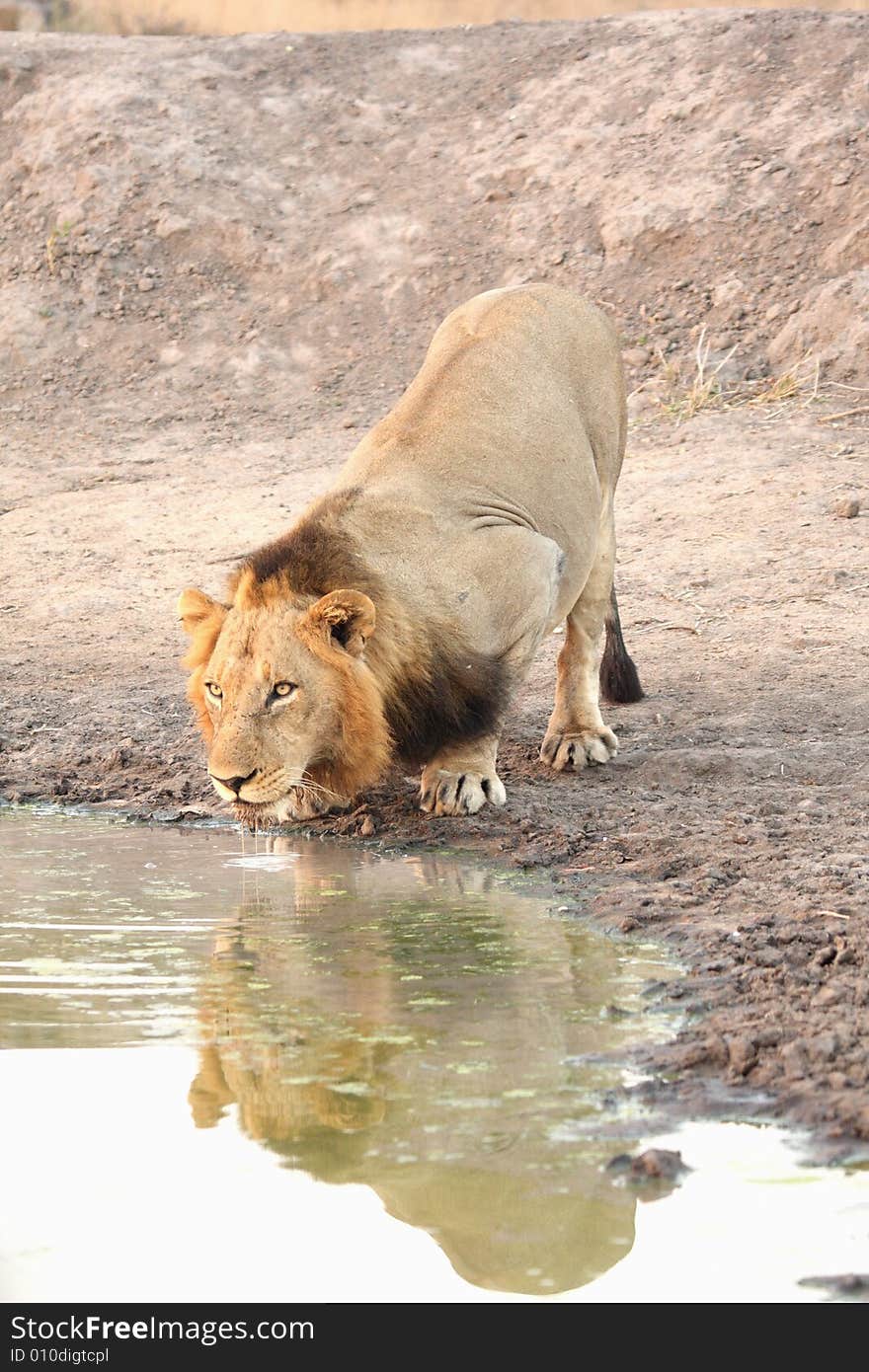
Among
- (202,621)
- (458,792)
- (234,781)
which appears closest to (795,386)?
(458,792)

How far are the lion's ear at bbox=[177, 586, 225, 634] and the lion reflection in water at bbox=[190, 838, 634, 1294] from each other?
950 millimetres

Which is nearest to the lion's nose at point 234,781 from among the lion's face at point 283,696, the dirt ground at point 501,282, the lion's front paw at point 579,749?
the lion's face at point 283,696

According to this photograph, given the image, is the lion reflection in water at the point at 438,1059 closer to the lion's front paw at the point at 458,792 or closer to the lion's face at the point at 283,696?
the lion's face at the point at 283,696

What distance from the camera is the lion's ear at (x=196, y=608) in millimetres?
5793

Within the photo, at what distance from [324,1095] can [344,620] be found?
2.34 metres

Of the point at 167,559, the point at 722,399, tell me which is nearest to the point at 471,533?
the point at 167,559

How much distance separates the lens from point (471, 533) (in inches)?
247

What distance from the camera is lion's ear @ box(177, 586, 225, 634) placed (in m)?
5.79

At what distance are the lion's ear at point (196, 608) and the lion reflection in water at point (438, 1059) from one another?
3.12 feet

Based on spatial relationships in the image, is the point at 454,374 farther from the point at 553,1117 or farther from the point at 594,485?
the point at 553,1117

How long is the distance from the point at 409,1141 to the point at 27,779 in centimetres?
423

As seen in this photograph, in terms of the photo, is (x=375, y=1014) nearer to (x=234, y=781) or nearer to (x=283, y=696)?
(x=234, y=781)

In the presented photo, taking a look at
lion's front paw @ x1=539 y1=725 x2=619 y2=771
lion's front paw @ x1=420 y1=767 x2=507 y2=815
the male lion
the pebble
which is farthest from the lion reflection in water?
the pebble

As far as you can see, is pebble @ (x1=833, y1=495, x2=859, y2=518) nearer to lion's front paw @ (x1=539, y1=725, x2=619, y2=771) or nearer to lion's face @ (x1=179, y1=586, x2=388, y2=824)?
lion's front paw @ (x1=539, y1=725, x2=619, y2=771)
